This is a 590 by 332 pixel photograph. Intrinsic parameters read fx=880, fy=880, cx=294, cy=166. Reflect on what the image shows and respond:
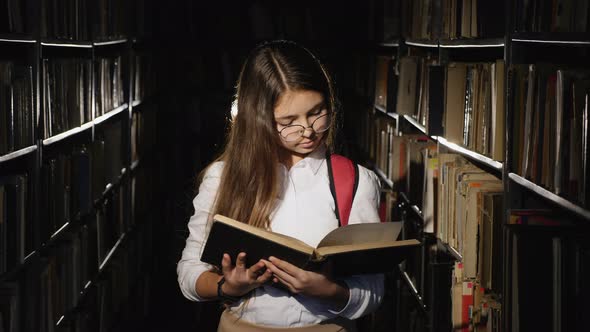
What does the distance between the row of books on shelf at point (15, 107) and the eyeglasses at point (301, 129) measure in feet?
3.07

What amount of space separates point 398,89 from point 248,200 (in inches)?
99.8

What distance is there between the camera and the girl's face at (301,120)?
7.00 feet

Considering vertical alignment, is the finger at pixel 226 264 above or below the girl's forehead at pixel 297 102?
below

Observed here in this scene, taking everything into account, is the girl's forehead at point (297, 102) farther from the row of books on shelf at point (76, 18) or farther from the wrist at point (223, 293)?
the row of books on shelf at point (76, 18)

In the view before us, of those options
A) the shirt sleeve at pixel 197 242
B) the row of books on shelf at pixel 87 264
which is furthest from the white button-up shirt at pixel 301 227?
the row of books on shelf at pixel 87 264

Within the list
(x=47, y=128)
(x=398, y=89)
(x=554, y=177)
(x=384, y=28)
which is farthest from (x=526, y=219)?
(x=384, y=28)

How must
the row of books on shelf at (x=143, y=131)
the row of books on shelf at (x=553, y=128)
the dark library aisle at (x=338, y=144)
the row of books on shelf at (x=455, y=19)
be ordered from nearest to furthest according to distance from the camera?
the row of books on shelf at (x=553, y=128)
the dark library aisle at (x=338, y=144)
the row of books on shelf at (x=455, y=19)
the row of books on shelf at (x=143, y=131)

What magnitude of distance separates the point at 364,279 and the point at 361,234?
0.14m

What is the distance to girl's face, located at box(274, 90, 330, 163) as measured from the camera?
213cm

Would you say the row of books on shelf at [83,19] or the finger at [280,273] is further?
the row of books on shelf at [83,19]

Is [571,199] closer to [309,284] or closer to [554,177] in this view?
[554,177]

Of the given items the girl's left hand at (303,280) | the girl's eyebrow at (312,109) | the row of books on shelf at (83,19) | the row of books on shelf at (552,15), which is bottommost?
the girl's left hand at (303,280)

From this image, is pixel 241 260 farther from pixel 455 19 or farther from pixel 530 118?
pixel 455 19

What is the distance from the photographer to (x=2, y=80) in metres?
2.60
